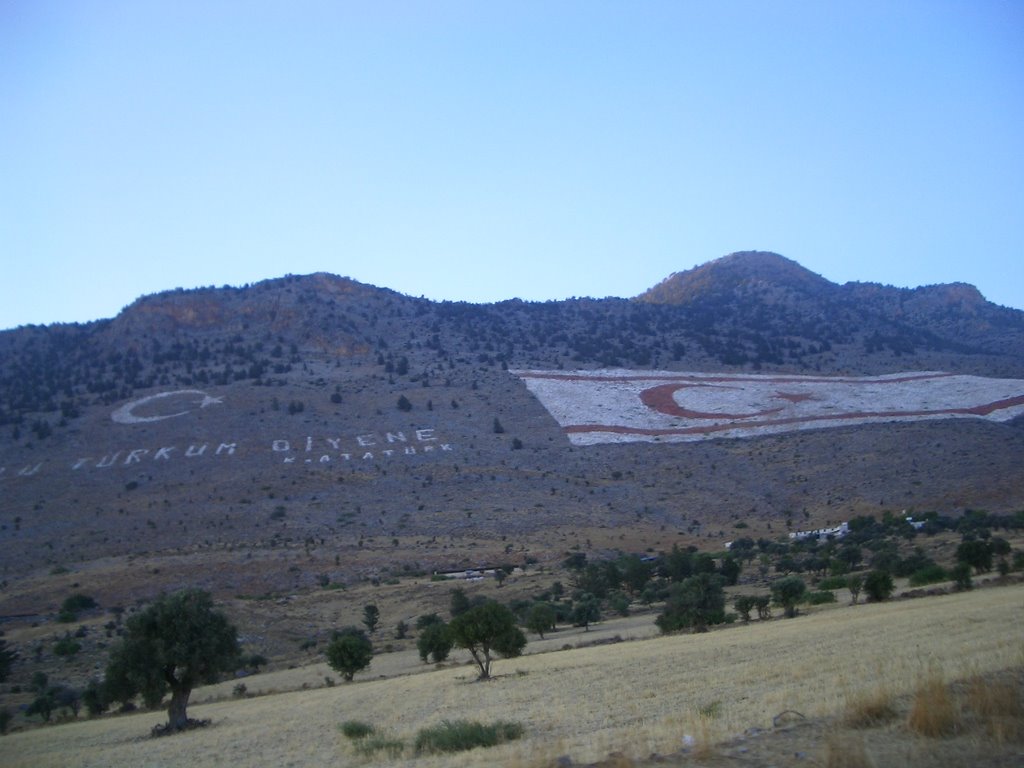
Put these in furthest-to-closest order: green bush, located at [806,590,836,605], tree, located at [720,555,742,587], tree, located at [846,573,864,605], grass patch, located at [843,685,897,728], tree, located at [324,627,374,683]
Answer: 1. tree, located at [720,555,742,587]
2. green bush, located at [806,590,836,605]
3. tree, located at [846,573,864,605]
4. tree, located at [324,627,374,683]
5. grass patch, located at [843,685,897,728]

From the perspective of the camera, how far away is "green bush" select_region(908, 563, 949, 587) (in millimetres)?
32938

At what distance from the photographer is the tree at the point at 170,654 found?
22.2 meters

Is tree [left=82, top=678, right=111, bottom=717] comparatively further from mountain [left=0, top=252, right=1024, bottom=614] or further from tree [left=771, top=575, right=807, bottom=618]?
tree [left=771, top=575, right=807, bottom=618]

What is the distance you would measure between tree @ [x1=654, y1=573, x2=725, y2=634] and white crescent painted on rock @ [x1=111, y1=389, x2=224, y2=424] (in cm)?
5460

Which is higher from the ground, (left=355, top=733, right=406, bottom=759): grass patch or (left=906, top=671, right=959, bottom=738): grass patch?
(left=906, top=671, right=959, bottom=738): grass patch

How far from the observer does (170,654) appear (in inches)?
879

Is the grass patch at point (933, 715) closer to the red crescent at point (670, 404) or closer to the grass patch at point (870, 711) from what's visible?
the grass patch at point (870, 711)

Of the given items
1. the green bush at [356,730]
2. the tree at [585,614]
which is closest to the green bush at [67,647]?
the tree at [585,614]

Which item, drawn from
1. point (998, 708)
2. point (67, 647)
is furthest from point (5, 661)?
point (998, 708)

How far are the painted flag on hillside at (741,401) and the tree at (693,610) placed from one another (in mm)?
37721

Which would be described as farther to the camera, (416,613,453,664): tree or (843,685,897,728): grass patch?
(416,613,453,664): tree

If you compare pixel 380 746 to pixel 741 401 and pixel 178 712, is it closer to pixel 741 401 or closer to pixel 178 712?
pixel 178 712

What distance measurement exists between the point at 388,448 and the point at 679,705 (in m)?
54.3

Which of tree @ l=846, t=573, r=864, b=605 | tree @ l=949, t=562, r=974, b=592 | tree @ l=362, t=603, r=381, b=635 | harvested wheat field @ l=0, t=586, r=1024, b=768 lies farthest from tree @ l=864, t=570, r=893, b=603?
tree @ l=362, t=603, r=381, b=635
